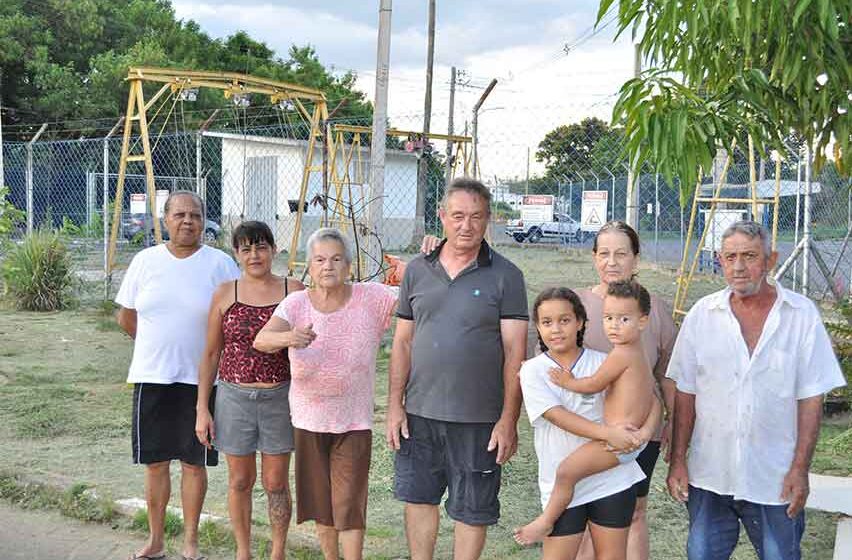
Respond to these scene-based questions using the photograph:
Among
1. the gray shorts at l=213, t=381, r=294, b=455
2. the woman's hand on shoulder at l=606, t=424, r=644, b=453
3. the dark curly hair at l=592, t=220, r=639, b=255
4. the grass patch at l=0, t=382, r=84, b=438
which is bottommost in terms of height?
the grass patch at l=0, t=382, r=84, b=438

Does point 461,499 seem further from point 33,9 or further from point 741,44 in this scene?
point 33,9

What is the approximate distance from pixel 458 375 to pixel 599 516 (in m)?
0.74

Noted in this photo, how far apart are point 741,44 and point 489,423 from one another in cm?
165

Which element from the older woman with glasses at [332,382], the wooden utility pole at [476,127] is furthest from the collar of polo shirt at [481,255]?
the wooden utility pole at [476,127]

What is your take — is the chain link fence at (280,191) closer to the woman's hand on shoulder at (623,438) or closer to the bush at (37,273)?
the bush at (37,273)

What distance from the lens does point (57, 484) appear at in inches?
221

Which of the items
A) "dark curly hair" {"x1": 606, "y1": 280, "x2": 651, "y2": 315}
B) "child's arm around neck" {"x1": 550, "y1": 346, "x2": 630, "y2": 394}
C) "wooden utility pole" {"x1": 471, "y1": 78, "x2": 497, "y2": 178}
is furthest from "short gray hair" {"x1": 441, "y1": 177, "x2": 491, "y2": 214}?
"wooden utility pole" {"x1": 471, "y1": 78, "x2": 497, "y2": 178}

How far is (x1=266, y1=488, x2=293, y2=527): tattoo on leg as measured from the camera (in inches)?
172

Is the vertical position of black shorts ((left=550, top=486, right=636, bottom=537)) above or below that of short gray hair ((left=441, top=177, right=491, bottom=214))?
below

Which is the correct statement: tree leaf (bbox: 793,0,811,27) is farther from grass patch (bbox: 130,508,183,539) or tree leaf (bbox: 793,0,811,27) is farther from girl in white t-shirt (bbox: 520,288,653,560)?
grass patch (bbox: 130,508,183,539)

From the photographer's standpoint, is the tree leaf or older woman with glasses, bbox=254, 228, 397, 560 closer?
the tree leaf

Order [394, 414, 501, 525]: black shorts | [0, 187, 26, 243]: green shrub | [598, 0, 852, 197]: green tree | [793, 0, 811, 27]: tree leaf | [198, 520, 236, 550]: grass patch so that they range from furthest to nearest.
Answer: [0, 187, 26, 243]: green shrub < [198, 520, 236, 550]: grass patch < [394, 414, 501, 525]: black shorts < [598, 0, 852, 197]: green tree < [793, 0, 811, 27]: tree leaf

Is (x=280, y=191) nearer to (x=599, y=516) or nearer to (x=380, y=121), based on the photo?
(x=380, y=121)

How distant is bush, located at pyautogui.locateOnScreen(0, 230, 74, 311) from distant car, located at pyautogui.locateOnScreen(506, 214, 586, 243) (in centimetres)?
1414
